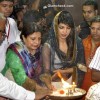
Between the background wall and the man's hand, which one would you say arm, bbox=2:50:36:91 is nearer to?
the man's hand

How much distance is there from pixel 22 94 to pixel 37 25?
3.76 feet

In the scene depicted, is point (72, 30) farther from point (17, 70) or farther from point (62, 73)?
point (17, 70)

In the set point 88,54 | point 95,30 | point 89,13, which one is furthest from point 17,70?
point 89,13

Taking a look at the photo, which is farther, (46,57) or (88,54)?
(88,54)

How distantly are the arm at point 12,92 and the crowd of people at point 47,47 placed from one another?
34 cm

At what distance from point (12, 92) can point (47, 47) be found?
128 cm

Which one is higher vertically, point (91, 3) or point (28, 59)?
point (91, 3)

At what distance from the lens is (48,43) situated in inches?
162

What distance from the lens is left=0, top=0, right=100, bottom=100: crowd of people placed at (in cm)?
358

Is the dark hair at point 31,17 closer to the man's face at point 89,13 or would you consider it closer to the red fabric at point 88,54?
the red fabric at point 88,54

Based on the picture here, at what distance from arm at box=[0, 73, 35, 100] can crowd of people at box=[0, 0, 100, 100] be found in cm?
34

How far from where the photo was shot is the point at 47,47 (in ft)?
13.4

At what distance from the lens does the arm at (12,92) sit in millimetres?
2885

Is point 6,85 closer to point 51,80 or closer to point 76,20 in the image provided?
point 51,80
